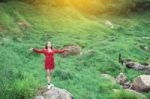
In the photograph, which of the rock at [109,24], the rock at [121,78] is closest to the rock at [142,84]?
the rock at [121,78]

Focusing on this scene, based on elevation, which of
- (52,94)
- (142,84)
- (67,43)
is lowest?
(142,84)

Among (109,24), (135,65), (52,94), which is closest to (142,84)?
(135,65)

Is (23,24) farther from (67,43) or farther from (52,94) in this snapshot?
(52,94)

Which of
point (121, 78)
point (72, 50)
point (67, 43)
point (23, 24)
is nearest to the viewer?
point (121, 78)

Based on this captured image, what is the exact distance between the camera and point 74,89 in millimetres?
17344

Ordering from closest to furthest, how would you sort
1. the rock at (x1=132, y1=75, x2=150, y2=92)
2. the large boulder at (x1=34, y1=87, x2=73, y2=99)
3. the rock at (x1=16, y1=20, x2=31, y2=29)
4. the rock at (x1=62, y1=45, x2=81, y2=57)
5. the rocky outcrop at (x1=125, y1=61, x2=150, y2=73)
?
the large boulder at (x1=34, y1=87, x2=73, y2=99) → the rock at (x1=132, y1=75, x2=150, y2=92) → the rocky outcrop at (x1=125, y1=61, x2=150, y2=73) → the rock at (x1=62, y1=45, x2=81, y2=57) → the rock at (x1=16, y1=20, x2=31, y2=29)

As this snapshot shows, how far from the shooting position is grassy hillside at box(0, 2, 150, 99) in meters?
16.5

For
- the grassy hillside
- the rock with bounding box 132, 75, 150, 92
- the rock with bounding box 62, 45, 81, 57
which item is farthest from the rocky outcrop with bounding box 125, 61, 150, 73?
the rock with bounding box 132, 75, 150, 92

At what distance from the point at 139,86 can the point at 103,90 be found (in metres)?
1.99

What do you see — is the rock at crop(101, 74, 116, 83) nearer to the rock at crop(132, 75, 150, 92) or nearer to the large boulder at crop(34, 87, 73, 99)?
the rock at crop(132, 75, 150, 92)

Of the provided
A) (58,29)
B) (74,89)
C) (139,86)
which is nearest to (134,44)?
(58,29)

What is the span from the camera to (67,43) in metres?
29.7

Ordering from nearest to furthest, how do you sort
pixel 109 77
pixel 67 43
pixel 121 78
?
pixel 121 78 → pixel 109 77 → pixel 67 43

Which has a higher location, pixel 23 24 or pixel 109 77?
pixel 23 24
